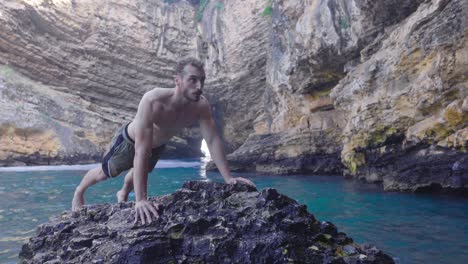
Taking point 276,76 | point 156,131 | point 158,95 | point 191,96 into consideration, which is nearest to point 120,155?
point 156,131

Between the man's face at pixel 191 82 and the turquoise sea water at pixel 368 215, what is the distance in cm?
222

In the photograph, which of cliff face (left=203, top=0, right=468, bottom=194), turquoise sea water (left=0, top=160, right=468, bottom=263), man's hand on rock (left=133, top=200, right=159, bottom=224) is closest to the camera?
man's hand on rock (left=133, top=200, right=159, bottom=224)

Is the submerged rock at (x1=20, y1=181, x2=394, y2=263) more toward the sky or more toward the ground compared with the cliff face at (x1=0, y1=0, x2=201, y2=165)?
more toward the ground

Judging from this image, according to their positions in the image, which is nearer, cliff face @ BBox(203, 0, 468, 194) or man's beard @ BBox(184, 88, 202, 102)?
man's beard @ BBox(184, 88, 202, 102)

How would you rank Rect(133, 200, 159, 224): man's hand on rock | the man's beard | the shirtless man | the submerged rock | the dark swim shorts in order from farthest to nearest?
the dark swim shorts < the man's beard < the shirtless man < Rect(133, 200, 159, 224): man's hand on rock < the submerged rock

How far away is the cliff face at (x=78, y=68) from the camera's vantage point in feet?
64.1

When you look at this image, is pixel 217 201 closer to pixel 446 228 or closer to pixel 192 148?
pixel 446 228

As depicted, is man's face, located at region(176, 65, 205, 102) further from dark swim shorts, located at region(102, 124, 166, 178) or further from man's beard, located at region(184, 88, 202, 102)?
dark swim shorts, located at region(102, 124, 166, 178)

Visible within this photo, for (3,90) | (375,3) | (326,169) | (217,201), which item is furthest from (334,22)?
(3,90)

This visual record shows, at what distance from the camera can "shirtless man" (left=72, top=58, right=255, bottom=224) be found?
2.74 meters

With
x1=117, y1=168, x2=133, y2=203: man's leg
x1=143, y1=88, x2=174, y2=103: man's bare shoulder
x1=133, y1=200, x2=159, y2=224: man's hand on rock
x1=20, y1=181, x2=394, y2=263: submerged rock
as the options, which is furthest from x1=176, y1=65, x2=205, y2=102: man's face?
x1=117, y1=168, x2=133, y2=203: man's leg

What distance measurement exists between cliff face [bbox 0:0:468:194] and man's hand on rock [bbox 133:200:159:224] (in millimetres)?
5998

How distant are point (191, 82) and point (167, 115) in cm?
49

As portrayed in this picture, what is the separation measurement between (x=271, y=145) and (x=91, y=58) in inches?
597
